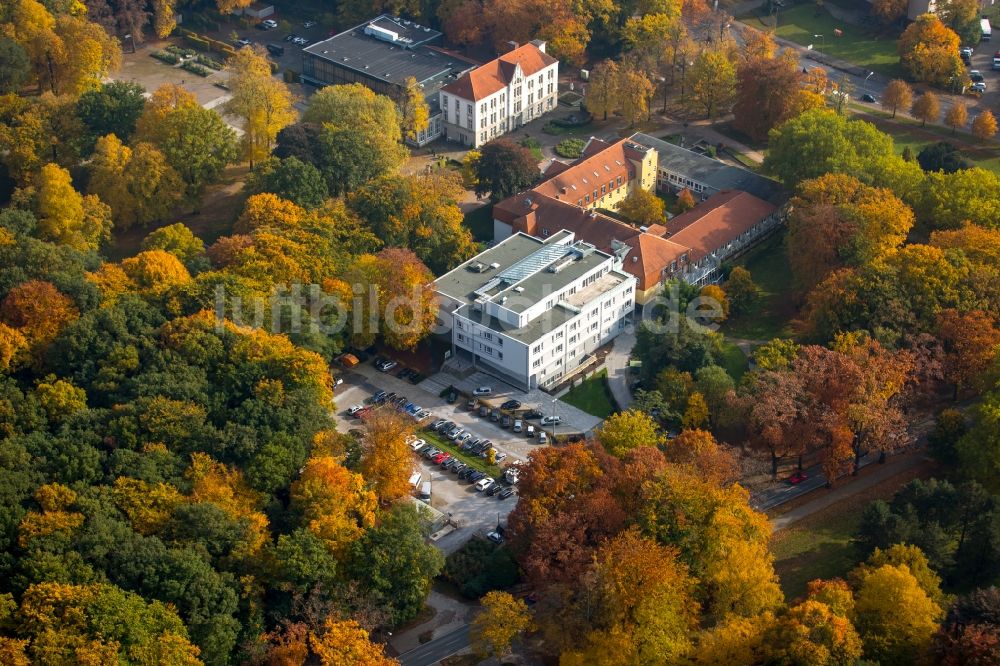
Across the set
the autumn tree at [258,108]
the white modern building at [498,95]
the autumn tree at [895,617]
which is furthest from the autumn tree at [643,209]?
the autumn tree at [895,617]

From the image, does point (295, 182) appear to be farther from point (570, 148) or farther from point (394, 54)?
point (394, 54)

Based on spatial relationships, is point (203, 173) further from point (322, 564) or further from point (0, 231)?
point (322, 564)

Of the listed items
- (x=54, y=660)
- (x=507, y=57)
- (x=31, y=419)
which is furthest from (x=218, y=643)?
(x=507, y=57)

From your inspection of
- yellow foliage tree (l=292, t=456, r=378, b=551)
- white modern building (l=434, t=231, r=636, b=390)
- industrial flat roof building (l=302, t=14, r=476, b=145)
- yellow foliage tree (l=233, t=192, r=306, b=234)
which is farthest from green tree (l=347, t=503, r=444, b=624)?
industrial flat roof building (l=302, t=14, r=476, b=145)

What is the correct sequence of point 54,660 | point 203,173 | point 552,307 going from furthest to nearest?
point 203,173, point 552,307, point 54,660

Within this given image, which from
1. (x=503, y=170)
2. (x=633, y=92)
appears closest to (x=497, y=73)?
(x=633, y=92)

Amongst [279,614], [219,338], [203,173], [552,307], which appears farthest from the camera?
[203,173]

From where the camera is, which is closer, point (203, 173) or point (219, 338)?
point (219, 338)
